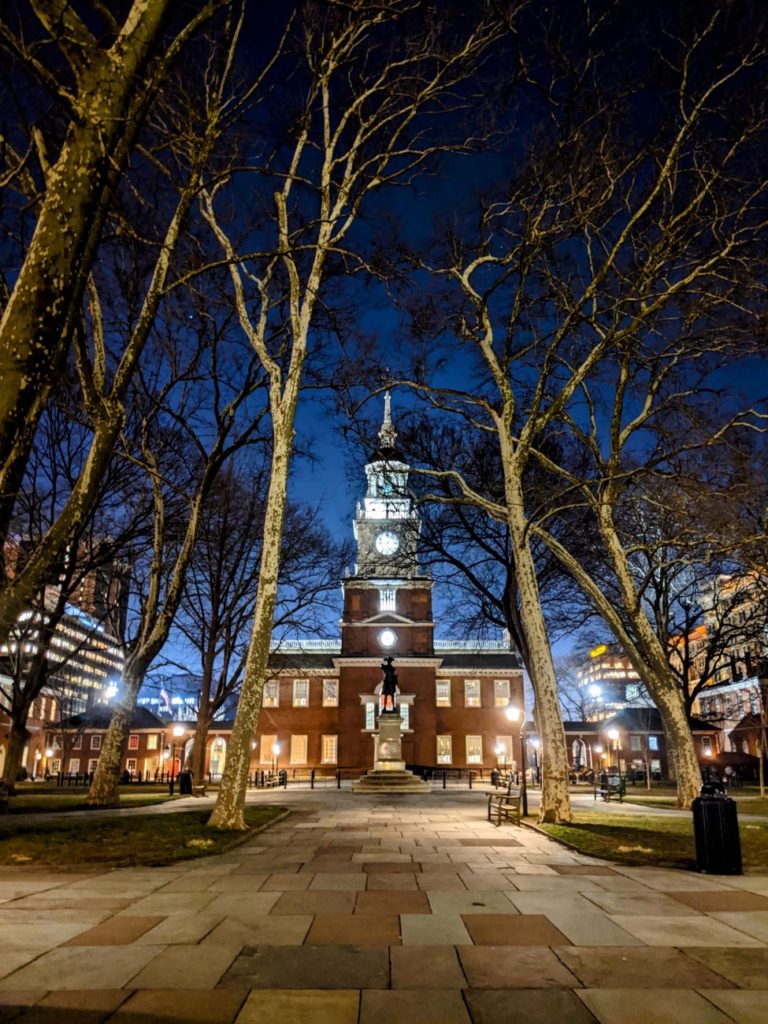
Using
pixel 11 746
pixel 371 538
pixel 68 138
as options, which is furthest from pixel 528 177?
pixel 371 538

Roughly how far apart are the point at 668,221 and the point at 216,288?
10.5 m

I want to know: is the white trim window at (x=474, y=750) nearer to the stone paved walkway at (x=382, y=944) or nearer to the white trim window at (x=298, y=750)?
the white trim window at (x=298, y=750)

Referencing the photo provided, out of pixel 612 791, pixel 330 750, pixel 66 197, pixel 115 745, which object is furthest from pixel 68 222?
pixel 330 750

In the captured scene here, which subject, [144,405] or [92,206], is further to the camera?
[144,405]

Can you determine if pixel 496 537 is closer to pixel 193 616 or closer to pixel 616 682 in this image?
pixel 193 616

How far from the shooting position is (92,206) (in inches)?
218

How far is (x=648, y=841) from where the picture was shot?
11.2 metres

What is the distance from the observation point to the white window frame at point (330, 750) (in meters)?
51.6

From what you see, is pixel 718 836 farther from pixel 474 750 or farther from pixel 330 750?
pixel 330 750

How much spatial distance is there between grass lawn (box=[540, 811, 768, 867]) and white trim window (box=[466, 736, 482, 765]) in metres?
37.9

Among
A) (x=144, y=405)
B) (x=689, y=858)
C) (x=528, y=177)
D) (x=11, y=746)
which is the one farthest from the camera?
(x=11, y=746)

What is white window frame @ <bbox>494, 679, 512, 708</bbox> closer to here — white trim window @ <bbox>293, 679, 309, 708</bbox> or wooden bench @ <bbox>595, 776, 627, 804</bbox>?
white trim window @ <bbox>293, 679, 309, 708</bbox>

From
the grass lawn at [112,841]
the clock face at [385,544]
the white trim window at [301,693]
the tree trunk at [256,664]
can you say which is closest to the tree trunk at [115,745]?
the grass lawn at [112,841]

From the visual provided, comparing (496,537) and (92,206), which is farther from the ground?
(496,537)
